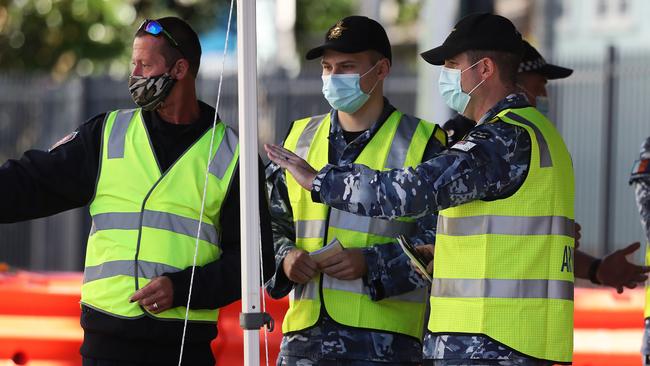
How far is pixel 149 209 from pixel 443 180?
1.21 meters

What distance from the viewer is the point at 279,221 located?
5402 millimetres

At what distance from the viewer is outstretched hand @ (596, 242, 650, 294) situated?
19.1 feet

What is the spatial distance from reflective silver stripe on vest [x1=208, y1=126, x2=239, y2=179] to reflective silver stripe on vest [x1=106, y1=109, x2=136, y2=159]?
0.36 meters

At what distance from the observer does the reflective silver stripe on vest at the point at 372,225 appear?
5199 mm

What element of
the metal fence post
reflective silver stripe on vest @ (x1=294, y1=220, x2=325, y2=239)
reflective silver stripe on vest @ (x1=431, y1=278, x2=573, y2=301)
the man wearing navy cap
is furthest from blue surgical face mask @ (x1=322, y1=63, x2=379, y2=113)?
the metal fence post

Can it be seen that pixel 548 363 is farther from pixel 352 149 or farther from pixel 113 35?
pixel 113 35

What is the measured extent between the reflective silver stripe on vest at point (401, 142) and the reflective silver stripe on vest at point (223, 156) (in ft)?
2.21

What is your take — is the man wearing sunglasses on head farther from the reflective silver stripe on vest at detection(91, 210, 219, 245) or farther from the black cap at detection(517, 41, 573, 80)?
the black cap at detection(517, 41, 573, 80)

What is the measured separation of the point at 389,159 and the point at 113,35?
18.2 m

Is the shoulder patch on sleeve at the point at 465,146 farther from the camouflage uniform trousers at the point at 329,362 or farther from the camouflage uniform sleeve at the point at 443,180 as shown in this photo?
the camouflage uniform trousers at the point at 329,362

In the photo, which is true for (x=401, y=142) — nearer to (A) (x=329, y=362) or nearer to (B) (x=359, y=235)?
(B) (x=359, y=235)

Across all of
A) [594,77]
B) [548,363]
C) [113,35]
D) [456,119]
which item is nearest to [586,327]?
[456,119]

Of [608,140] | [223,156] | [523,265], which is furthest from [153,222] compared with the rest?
[608,140]

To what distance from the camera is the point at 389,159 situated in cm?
525
